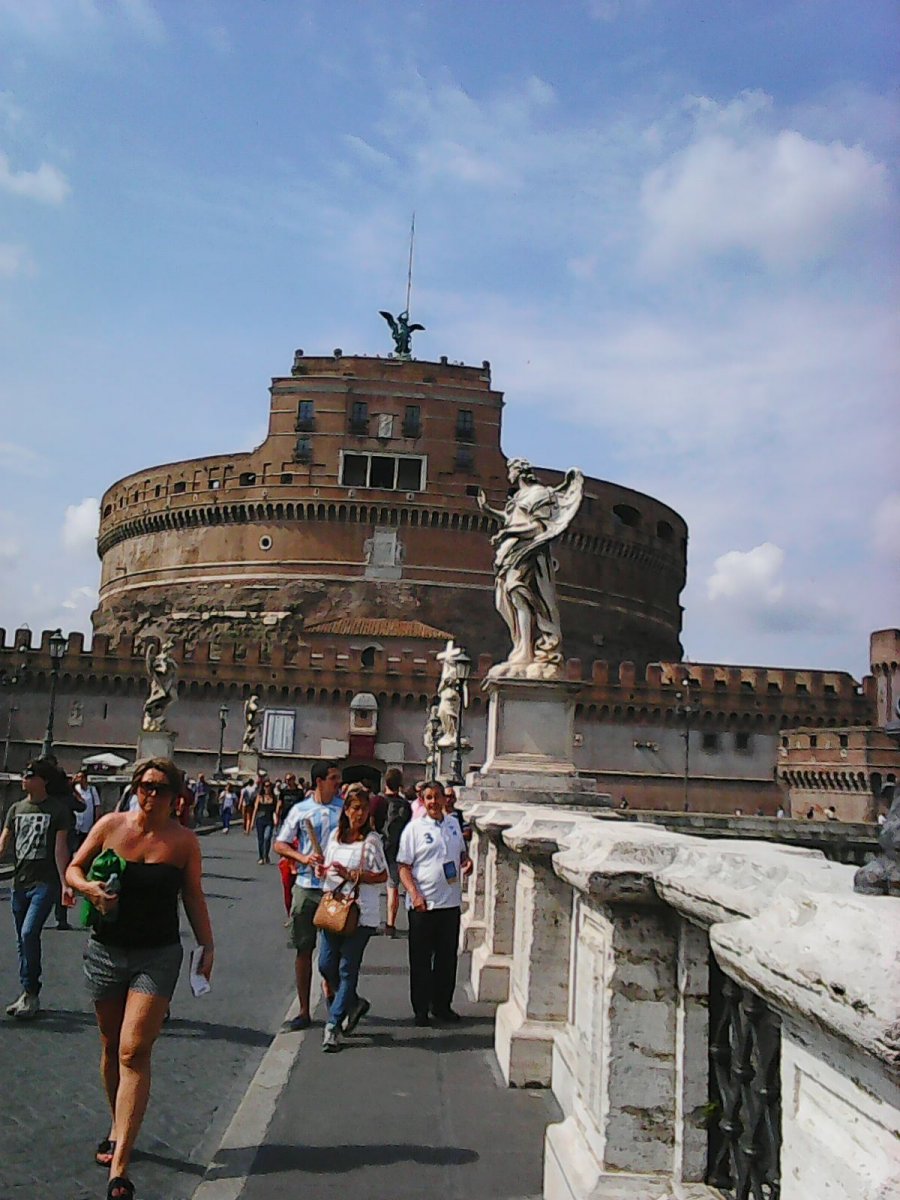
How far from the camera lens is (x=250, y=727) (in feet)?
138

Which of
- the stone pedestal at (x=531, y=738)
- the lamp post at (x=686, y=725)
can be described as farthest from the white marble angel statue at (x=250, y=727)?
the stone pedestal at (x=531, y=738)

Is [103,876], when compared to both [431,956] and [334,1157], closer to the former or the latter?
[334,1157]

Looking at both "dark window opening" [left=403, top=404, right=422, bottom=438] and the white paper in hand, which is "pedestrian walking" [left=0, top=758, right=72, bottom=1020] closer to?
the white paper in hand

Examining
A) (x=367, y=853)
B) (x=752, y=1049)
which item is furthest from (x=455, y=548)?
(x=752, y=1049)

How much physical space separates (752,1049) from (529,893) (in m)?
2.60

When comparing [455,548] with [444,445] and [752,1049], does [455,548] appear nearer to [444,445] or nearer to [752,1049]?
[444,445]

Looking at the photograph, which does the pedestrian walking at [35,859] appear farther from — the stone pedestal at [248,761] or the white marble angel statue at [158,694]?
the stone pedestal at [248,761]

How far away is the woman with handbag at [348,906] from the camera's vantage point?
5559 millimetres

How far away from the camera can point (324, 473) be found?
5353cm

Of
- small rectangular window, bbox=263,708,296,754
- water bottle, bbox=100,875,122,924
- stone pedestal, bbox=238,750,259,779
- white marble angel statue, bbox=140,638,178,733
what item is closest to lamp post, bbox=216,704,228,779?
stone pedestal, bbox=238,750,259,779

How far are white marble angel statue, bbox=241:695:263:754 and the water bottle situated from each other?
126 ft

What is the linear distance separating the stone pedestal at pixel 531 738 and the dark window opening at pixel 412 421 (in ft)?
155

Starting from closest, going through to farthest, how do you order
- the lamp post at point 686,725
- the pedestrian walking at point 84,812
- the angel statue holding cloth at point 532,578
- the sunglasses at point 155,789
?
the sunglasses at point 155,789 → the angel statue holding cloth at point 532,578 → the pedestrian walking at point 84,812 → the lamp post at point 686,725

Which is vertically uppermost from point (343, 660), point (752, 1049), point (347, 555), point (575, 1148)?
point (347, 555)
